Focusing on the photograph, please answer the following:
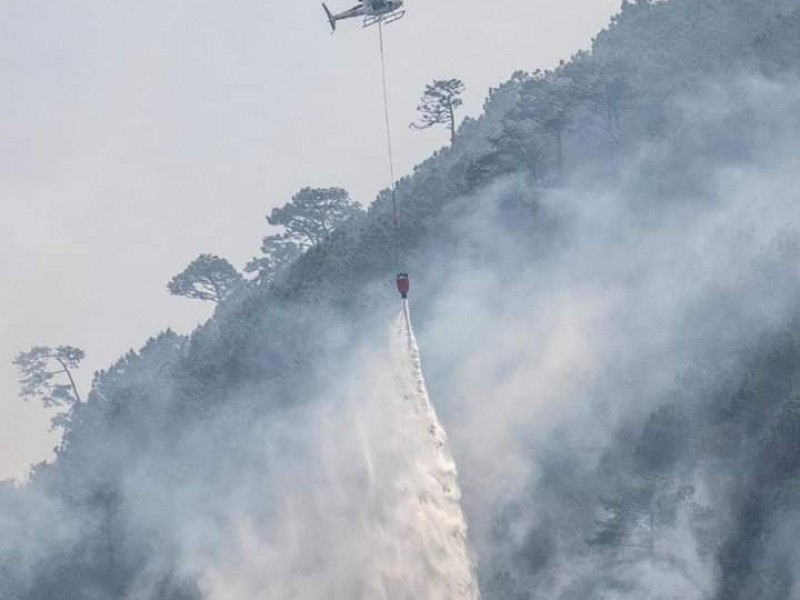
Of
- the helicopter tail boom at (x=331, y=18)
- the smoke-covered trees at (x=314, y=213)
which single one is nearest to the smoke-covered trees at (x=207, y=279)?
the smoke-covered trees at (x=314, y=213)

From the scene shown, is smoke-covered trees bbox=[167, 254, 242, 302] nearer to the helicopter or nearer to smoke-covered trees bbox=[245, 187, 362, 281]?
smoke-covered trees bbox=[245, 187, 362, 281]

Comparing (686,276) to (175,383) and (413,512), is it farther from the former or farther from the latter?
(175,383)

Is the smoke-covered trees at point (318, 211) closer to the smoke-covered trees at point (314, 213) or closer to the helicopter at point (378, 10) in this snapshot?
the smoke-covered trees at point (314, 213)

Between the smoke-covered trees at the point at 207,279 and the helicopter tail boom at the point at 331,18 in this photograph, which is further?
the smoke-covered trees at the point at 207,279

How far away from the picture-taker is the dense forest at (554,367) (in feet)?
306

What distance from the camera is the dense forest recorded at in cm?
9325

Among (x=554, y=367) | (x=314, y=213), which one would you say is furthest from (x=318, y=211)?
(x=554, y=367)

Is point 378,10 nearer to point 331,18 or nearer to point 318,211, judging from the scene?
point 331,18

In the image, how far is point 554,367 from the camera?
108 m

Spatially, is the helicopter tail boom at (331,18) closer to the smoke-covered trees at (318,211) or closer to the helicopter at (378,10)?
the helicopter at (378,10)

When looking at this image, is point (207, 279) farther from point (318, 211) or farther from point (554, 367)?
point (554, 367)

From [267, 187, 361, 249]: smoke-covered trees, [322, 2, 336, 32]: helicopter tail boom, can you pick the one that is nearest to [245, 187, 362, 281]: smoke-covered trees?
[267, 187, 361, 249]: smoke-covered trees

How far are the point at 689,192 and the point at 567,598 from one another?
41.1 m

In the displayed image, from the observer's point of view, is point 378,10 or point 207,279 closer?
point 378,10
